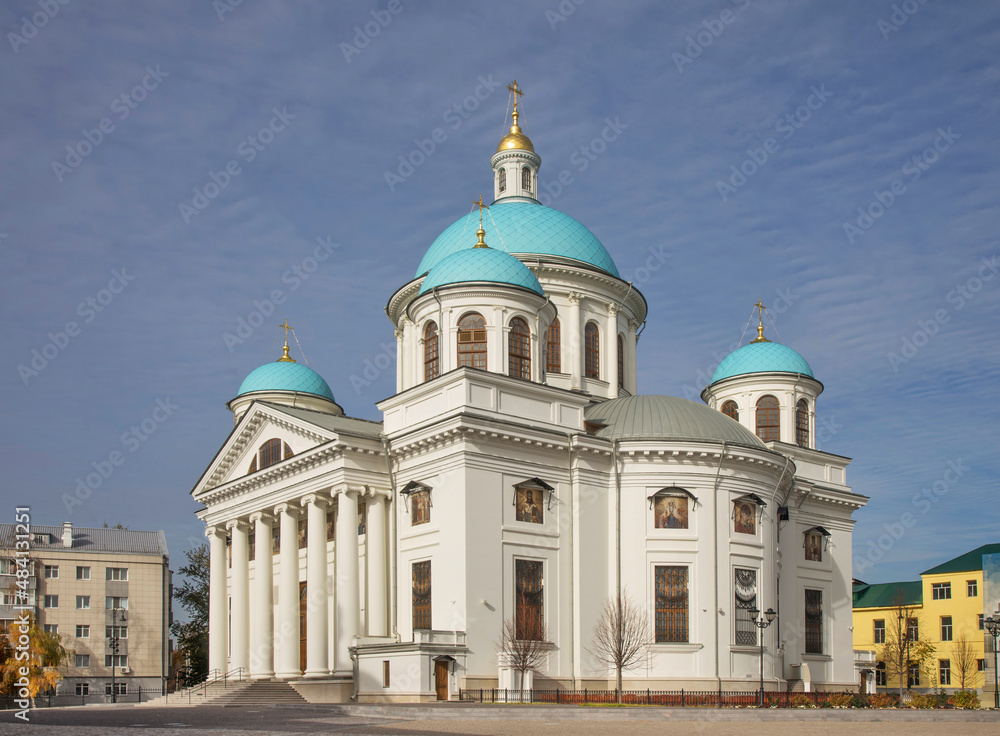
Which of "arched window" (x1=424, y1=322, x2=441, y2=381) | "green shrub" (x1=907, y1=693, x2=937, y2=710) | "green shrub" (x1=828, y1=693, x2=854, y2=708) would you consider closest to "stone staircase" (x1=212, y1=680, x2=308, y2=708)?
"arched window" (x1=424, y1=322, x2=441, y2=381)

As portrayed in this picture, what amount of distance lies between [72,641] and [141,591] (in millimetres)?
4884

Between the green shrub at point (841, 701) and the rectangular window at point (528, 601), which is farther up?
the rectangular window at point (528, 601)

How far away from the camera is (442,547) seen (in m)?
33.1

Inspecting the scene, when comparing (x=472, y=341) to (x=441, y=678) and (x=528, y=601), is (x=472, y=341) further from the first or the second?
(x=441, y=678)

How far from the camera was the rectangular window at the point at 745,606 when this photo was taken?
35.5 m

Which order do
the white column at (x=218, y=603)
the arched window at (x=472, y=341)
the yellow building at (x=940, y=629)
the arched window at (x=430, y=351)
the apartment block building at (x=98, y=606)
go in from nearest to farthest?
the arched window at (x=472, y=341), the arched window at (x=430, y=351), the white column at (x=218, y=603), the yellow building at (x=940, y=629), the apartment block building at (x=98, y=606)

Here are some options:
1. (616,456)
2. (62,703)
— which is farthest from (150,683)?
(616,456)

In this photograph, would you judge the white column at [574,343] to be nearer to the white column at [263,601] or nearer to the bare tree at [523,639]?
the bare tree at [523,639]

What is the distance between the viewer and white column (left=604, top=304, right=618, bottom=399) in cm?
4303

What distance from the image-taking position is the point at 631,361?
45500 millimetres

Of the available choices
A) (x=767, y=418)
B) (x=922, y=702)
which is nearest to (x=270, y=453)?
(x=767, y=418)

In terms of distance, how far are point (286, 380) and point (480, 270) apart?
641 inches

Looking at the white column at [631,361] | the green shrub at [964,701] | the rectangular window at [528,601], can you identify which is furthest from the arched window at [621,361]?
the green shrub at [964,701]

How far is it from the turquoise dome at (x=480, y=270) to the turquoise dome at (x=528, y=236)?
16.7ft
